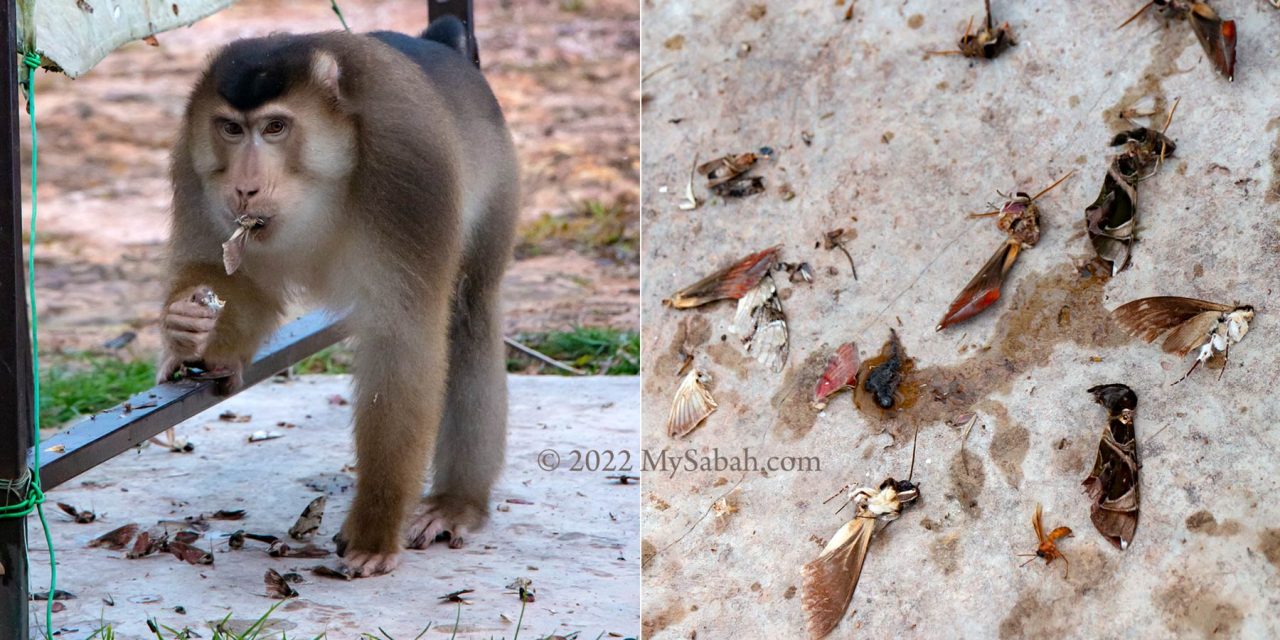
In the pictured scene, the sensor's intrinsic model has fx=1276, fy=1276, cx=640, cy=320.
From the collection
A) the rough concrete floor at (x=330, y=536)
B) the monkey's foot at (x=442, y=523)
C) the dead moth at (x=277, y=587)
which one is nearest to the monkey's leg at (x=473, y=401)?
the monkey's foot at (x=442, y=523)

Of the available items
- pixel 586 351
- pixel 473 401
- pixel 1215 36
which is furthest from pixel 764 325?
pixel 586 351

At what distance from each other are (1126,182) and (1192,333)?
0.27 m

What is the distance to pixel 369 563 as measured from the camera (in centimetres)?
332

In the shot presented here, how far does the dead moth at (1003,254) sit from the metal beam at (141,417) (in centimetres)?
196

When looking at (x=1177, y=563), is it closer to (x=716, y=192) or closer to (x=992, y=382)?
(x=992, y=382)

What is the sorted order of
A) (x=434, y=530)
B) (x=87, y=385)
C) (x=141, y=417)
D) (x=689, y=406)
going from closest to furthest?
(x=689, y=406)
(x=141, y=417)
(x=434, y=530)
(x=87, y=385)

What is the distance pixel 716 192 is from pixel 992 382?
1.86 ft

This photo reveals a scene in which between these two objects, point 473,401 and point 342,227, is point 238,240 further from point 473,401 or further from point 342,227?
point 473,401

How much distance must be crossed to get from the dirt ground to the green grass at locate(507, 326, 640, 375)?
318 millimetres

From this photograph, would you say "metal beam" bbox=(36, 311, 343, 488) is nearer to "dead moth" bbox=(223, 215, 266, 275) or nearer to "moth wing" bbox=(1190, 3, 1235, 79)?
"dead moth" bbox=(223, 215, 266, 275)

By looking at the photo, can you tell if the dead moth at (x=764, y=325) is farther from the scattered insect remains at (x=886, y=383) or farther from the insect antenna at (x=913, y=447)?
the insect antenna at (x=913, y=447)

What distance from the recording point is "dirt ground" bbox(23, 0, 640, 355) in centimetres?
717

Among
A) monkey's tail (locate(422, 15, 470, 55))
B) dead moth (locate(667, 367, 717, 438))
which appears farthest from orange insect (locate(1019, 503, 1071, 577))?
monkey's tail (locate(422, 15, 470, 55))

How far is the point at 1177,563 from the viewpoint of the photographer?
6.79 feet
